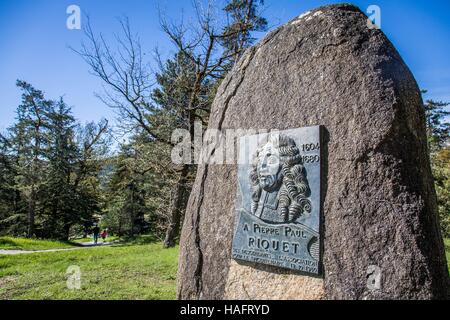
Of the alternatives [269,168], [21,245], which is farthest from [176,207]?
[21,245]

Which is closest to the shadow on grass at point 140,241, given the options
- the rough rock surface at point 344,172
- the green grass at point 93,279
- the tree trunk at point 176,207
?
the tree trunk at point 176,207

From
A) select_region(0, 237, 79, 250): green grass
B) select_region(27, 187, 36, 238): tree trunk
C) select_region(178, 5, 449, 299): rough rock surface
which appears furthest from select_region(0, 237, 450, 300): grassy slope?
select_region(27, 187, 36, 238): tree trunk

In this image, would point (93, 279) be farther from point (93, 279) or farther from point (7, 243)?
point (7, 243)

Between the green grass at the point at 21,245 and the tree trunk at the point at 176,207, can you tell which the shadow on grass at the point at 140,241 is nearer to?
the green grass at the point at 21,245

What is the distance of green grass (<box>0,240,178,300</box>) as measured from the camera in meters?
5.11

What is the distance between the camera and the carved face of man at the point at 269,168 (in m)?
2.91

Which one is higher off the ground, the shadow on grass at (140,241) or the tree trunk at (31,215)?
the tree trunk at (31,215)

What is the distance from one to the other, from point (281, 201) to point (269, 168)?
34 cm

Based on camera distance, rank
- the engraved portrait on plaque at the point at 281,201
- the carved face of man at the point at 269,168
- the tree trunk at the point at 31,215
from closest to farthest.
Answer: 1. the engraved portrait on plaque at the point at 281,201
2. the carved face of man at the point at 269,168
3. the tree trunk at the point at 31,215

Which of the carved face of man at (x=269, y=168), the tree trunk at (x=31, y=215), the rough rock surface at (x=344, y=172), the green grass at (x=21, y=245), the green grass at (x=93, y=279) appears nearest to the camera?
the rough rock surface at (x=344, y=172)

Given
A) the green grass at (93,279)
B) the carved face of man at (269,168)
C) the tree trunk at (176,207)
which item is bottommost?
the green grass at (93,279)

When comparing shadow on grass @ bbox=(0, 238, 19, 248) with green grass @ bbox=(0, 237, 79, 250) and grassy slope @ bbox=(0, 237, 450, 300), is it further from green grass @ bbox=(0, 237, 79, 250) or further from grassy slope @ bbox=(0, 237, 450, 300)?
grassy slope @ bbox=(0, 237, 450, 300)
